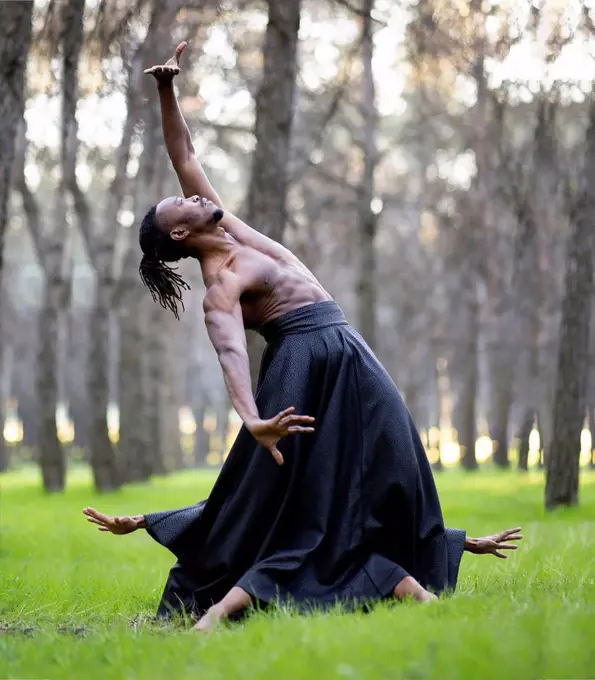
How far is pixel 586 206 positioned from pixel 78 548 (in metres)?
6.79

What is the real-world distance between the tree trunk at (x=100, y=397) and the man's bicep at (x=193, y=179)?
11772 mm

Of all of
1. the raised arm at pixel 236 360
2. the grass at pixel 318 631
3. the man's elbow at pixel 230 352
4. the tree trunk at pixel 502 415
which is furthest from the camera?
the tree trunk at pixel 502 415

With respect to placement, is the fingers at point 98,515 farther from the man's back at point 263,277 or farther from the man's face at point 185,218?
the man's face at point 185,218

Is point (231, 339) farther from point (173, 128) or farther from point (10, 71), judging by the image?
point (10, 71)

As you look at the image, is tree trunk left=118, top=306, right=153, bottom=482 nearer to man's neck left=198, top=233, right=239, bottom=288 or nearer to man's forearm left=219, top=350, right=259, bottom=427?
man's neck left=198, top=233, right=239, bottom=288

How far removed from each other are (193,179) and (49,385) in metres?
13.0

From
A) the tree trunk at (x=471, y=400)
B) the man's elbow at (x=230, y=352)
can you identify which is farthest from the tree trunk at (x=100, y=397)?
the man's elbow at (x=230, y=352)

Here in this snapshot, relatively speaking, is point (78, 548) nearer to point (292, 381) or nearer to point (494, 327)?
point (292, 381)

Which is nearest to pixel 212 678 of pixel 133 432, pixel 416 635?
pixel 416 635

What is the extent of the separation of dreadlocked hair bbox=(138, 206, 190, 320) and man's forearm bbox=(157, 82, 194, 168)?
0.44 meters

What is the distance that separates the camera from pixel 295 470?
5.59 meters

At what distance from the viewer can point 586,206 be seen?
42.4ft

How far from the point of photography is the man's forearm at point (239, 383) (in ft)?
17.0

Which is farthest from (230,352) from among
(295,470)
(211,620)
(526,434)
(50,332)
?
(526,434)
